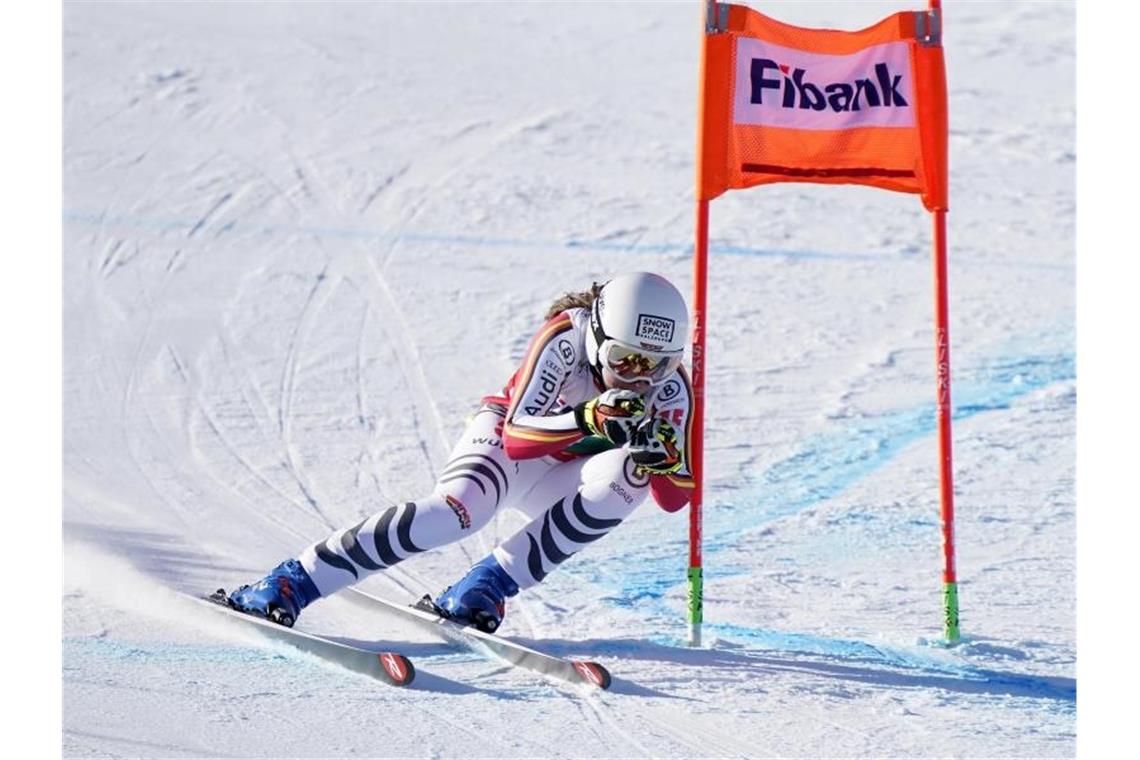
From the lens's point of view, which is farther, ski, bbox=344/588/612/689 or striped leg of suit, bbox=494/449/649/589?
striped leg of suit, bbox=494/449/649/589

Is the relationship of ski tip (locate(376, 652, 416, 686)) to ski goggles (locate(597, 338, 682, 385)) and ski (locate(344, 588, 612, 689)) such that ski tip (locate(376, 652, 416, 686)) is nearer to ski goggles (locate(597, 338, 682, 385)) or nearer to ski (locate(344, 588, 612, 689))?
ski (locate(344, 588, 612, 689))

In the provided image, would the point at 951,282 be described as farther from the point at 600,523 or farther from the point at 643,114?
the point at 600,523

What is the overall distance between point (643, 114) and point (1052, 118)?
3706 mm

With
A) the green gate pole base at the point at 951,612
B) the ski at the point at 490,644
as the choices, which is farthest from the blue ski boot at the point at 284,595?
the green gate pole base at the point at 951,612

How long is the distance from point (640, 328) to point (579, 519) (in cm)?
82

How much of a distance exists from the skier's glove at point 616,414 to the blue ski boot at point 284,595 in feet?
4.37

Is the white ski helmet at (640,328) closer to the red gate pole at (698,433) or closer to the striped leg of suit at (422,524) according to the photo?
the red gate pole at (698,433)

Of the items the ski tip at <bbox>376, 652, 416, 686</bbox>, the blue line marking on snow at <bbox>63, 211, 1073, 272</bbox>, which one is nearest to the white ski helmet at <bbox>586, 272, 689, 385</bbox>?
the ski tip at <bbox>376, 652, 416, 686</bbox>

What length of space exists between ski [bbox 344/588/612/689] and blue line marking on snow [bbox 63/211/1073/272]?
5937mm

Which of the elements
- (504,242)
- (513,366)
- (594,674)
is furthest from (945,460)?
(504,242)

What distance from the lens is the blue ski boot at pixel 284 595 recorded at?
6.86 metres

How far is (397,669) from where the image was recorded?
21.2 ft

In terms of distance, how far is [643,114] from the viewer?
52.7 feet

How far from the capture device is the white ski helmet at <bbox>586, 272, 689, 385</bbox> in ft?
21.6
